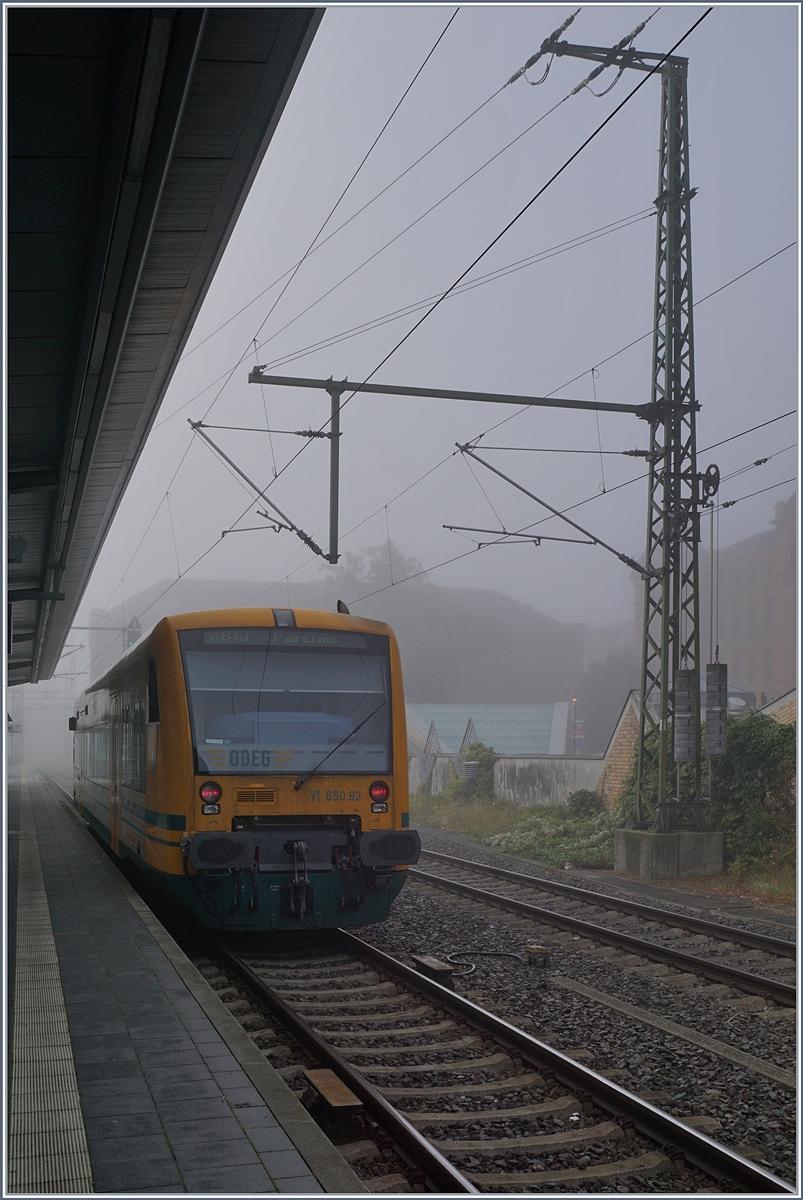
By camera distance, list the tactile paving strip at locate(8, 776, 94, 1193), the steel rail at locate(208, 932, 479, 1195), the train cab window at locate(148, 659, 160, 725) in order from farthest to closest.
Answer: the train cab window at locate(148, 659, 160, 725) < the steel rail at locate(208, 932, 479, 1195) < the tactile paving strip at locate(8, 776, 94, 1193)

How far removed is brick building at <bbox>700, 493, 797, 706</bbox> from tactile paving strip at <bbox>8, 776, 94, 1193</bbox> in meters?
53.6

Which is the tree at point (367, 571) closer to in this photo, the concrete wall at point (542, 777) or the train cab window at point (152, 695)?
the concrete wall at point (542, 777)

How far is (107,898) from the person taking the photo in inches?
432

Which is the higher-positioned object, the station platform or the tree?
the tree

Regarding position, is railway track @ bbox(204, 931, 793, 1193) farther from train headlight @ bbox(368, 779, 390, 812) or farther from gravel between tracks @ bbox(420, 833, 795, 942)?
gravel between tracks @ bbox(420, 833, 795, 942)

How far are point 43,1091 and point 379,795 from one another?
4.74 metres

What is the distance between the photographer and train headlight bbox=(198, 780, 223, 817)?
28.6 ft

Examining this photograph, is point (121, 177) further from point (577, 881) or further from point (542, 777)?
point (542, 777)

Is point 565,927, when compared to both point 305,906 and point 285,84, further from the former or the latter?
point 285,84

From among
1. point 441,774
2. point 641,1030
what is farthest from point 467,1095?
point 441,774

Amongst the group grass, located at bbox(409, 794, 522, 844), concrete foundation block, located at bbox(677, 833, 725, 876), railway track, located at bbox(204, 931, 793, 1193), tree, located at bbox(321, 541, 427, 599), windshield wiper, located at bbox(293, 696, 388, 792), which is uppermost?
tree, located at bbox(321, 541, 427, 599)

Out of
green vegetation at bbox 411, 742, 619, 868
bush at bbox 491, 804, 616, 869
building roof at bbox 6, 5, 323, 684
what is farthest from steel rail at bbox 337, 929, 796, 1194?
green vegetation at bbox 411, 742, 619, 868

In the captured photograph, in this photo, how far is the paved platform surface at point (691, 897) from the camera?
40.2 ft

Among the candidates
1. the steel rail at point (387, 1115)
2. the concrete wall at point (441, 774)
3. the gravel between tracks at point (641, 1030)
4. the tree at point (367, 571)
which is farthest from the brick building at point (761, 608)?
the steel rail at point (387, 1115)
